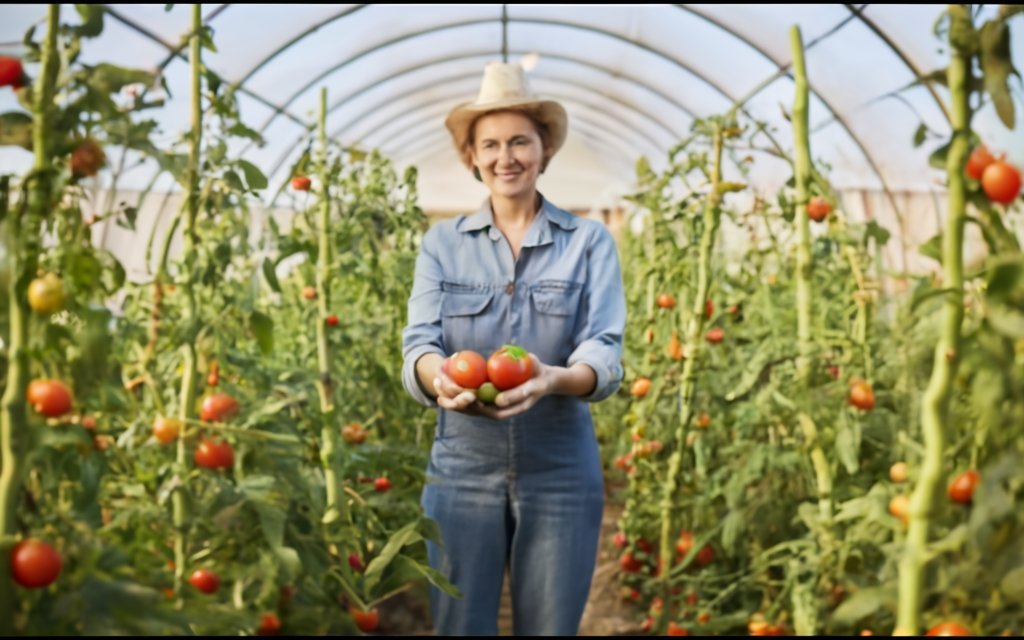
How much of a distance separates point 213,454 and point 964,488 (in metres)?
0.98

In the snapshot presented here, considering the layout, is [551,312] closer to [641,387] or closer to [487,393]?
[487,393]

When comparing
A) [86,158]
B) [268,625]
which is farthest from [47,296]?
[268,625]

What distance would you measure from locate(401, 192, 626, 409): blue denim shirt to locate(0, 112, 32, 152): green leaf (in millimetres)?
710

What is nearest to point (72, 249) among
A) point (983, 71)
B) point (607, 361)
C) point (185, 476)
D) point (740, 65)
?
point (185, 476)

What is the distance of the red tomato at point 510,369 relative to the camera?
1285 millimetres

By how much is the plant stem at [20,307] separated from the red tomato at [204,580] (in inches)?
20.0

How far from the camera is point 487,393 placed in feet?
4.20

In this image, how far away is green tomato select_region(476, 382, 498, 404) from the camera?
127 cm

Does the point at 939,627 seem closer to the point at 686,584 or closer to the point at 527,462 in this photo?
the point at 527,462

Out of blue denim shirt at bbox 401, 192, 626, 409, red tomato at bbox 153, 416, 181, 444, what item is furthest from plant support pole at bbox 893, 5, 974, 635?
red tomato at bbox 153, 416, 181, 444

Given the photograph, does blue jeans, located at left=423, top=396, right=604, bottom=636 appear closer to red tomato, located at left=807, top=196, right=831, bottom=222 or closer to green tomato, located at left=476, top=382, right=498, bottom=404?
green tomato, located at left=476, top=382, right=498, bottom=404

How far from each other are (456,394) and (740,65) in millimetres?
6165

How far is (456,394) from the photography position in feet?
4.27

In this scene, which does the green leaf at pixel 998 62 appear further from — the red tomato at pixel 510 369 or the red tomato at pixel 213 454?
the red tomato at pixel 213 454
